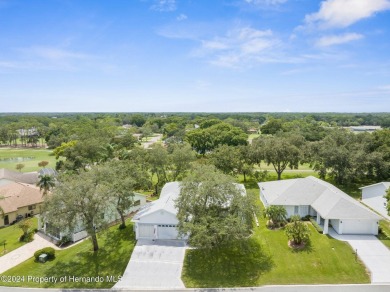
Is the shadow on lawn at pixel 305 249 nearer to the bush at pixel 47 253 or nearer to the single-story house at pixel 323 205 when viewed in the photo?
the single-story house at pixel 323 205

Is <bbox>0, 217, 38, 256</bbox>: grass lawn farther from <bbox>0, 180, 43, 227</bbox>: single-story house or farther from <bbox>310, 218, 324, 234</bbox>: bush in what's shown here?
<bbox>310, 218, 324, 234</bbox>: bush

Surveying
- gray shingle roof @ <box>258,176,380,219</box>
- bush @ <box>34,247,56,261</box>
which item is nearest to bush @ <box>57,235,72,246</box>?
bush @ <box>34,247,56,261</box>

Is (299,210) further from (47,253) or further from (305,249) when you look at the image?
(47,253)

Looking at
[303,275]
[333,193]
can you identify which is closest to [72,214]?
[303,275]

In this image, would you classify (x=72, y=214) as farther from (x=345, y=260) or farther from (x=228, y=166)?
(x=228, y=166)

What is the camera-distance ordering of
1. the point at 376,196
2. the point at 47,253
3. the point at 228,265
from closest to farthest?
the point at 228,265
the point at 47,253
the point at 376,196

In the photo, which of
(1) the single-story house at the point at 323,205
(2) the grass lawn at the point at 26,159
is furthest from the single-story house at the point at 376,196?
(2) the grass lawn at the point at 26,159

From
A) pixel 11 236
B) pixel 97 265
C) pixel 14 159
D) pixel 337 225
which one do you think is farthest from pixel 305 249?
pixel 14 159
